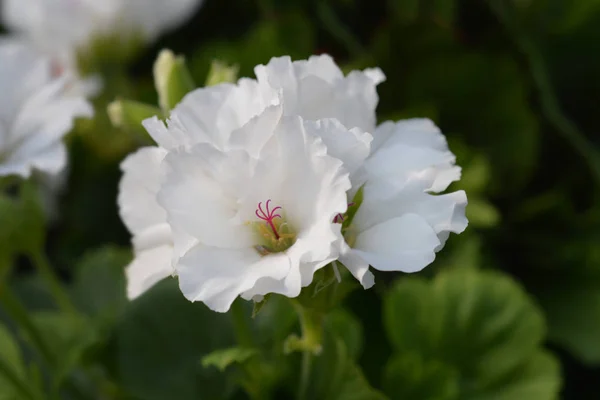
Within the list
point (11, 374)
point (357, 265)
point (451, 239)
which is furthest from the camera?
point (451, 239)

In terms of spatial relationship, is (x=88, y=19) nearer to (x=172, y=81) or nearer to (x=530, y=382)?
(x=172, y=81)

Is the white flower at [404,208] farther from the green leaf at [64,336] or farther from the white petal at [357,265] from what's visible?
the green leaf at [64,336]

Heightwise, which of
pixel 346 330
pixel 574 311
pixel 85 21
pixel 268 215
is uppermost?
pixel 85 21

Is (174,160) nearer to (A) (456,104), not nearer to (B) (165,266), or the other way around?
(B) (165,266)

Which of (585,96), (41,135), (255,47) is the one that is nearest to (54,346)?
(41,135)

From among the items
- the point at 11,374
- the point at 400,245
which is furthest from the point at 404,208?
the point at 11,374

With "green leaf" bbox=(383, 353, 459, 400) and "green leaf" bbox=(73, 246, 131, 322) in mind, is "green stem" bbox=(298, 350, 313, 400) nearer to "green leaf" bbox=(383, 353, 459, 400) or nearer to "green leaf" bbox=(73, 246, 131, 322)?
"green leaf" bbox=(383, 353, 459, 400)
